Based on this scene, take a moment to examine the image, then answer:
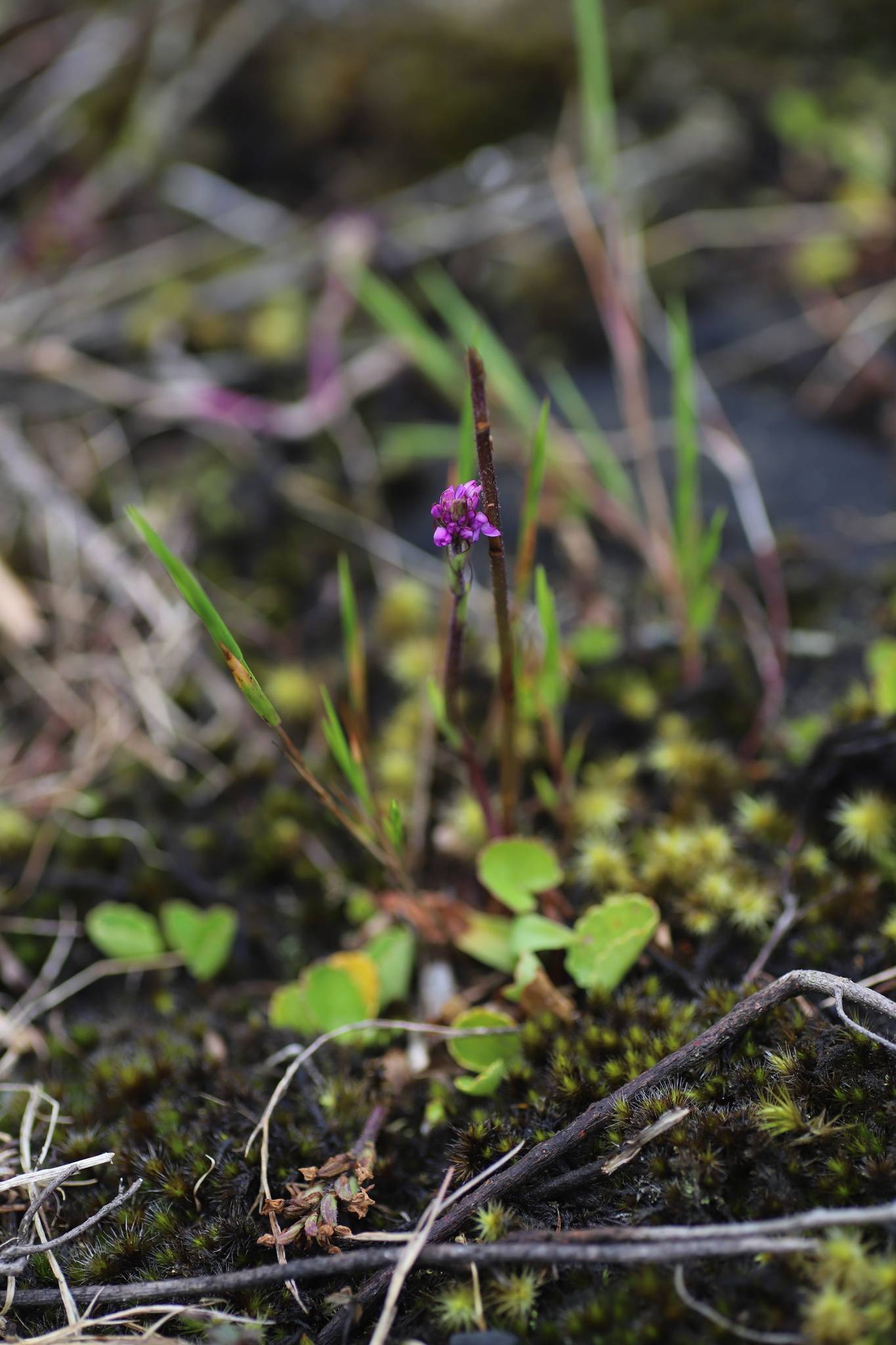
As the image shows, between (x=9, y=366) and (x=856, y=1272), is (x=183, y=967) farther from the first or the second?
(x=9, y=366)

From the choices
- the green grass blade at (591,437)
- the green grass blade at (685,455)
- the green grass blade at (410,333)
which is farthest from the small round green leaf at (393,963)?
the green grass blade at (410,333)

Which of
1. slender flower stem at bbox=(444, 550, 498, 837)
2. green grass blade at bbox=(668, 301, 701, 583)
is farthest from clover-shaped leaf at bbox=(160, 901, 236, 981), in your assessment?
green grass blade at bbox=(668, 301, 701, 583)

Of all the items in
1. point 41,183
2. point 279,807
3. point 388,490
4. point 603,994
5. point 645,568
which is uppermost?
point 41,183

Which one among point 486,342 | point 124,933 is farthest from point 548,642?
point 486,342

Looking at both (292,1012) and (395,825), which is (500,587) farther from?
(292,1012)

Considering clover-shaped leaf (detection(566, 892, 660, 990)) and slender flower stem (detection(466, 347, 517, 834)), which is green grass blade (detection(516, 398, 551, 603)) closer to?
slender flower stem (detection(466, 347, 517, 834))

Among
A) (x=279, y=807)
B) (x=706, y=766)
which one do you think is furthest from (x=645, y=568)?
(x=279, y=807)
